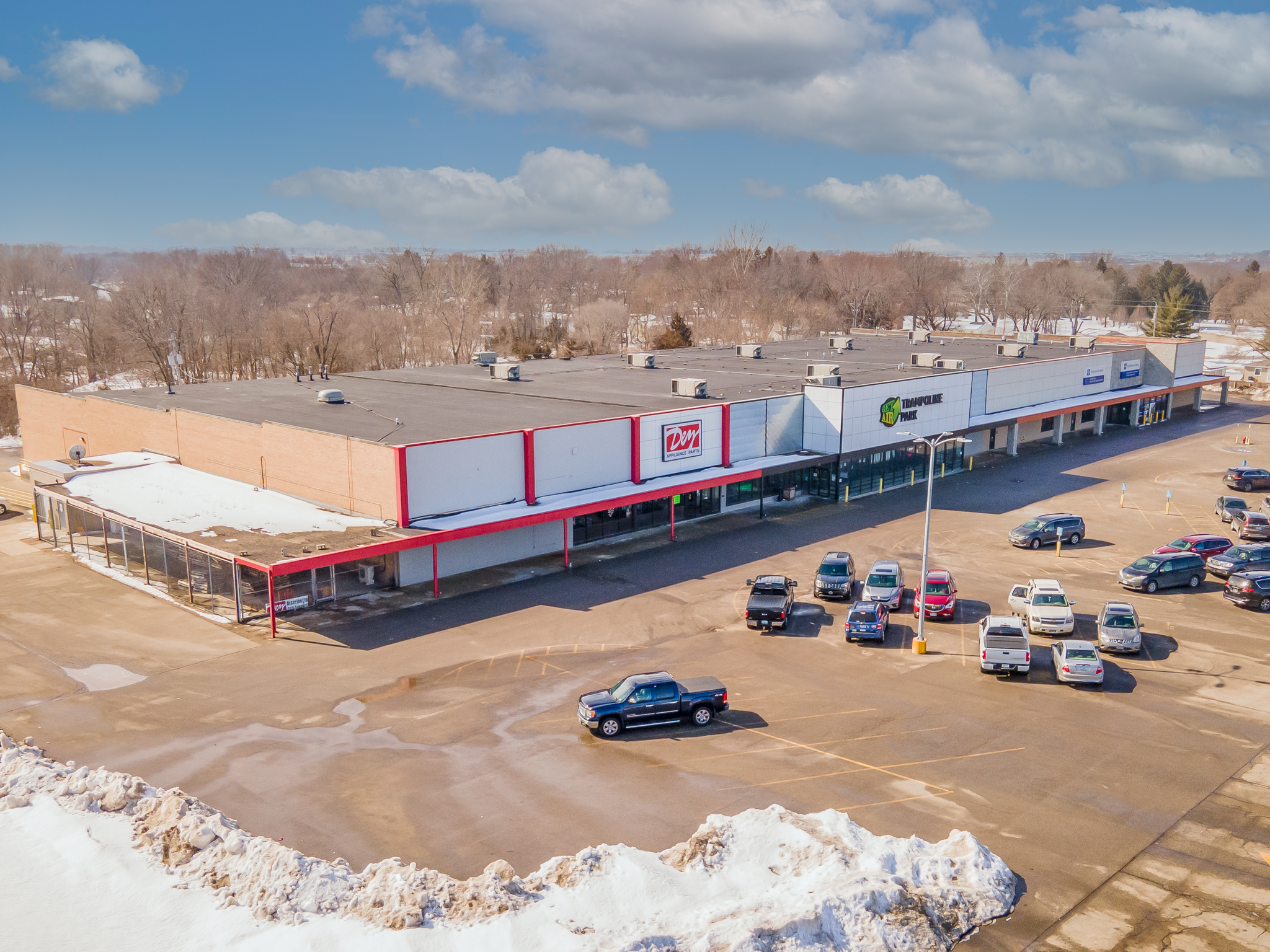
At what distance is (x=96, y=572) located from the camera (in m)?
40.4

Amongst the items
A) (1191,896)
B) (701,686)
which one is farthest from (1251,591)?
(701,686)

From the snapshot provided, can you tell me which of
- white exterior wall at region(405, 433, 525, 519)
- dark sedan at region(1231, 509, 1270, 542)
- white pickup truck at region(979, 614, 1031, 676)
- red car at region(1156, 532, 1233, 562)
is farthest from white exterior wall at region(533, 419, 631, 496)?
dark sedan at region(1231, 509, 1270, 542)

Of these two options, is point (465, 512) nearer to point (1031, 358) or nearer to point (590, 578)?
point (590, 578)

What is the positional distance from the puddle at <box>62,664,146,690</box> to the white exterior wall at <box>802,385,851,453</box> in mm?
36045

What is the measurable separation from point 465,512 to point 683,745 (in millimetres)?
17736

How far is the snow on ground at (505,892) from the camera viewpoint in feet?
53.7

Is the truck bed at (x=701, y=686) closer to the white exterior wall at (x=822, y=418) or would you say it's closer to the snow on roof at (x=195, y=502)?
the snow on roof at (x=195, y=502)

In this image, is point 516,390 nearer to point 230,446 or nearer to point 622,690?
point 230,446

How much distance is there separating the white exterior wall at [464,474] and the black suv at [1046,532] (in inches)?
901

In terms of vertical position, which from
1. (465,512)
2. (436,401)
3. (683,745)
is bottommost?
(683,745)

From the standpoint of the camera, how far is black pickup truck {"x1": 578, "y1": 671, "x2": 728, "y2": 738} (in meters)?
25.4

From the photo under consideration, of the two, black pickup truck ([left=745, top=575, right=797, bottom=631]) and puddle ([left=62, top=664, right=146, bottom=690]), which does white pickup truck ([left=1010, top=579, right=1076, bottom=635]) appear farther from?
puddle ([left=62, top=664, right=146, bottom=690])

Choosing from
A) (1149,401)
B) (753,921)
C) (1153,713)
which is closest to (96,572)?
(753,921)

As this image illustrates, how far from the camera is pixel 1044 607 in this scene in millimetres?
33062
